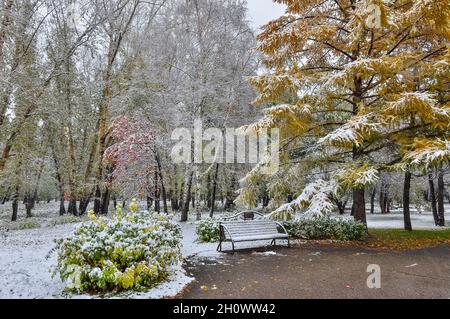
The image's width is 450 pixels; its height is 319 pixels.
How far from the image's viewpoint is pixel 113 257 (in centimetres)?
500

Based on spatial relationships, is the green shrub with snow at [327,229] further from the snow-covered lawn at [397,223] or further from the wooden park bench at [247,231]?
the snow-covered lawn at [397,223]

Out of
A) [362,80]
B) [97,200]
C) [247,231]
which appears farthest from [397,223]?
[97,200]

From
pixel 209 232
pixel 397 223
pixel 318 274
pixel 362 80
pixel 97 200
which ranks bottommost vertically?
pixel 397 223

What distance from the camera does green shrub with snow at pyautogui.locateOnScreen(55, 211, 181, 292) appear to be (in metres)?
4.73

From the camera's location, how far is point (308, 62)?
11.3m

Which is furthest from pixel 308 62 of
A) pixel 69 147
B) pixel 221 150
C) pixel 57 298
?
pixel 69 147

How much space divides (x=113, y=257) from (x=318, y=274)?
3.65 m

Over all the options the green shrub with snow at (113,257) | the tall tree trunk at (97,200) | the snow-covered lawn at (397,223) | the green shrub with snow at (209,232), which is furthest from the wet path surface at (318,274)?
the tall tree trunk at (97,200)

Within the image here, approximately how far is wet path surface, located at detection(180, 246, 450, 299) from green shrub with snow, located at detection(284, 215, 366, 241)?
1.43 m

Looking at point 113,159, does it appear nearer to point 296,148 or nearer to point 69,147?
point 69,147

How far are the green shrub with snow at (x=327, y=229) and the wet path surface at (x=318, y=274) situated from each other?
143 centimetres

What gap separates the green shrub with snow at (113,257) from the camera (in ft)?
15.5

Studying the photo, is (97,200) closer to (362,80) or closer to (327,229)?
(327,229)

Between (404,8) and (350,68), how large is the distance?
3591mm
